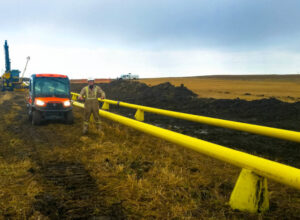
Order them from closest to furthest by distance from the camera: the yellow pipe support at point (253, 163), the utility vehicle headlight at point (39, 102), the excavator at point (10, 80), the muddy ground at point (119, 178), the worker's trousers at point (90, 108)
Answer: the yellow pipe support at point (253, 163)
the muddy ground at point (119, 178)
the worker's trousers at point (90, 108)
the utility vehicle headlight at point (39, 102)
the excavator at point (10, 80)

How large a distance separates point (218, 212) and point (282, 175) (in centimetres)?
105

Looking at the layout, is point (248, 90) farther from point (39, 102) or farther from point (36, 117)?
point (36, 117)

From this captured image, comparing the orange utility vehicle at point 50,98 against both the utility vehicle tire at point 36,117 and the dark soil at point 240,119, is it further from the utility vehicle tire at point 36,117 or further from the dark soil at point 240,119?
the dark soil at point 240,119

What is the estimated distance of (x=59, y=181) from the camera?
4.35 meters

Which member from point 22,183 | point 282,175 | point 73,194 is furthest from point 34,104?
point 282,175

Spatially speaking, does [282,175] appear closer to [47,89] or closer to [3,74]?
[47,89]

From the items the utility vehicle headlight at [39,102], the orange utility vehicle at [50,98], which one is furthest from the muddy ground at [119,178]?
the utility vehicle headlight at [39,102]

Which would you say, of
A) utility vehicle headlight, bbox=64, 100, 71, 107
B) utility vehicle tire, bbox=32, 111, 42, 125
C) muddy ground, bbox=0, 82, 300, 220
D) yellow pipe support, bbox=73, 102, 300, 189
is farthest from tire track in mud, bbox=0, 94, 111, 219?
utility vehicle headlight, bbox=64, 100, 71, 107

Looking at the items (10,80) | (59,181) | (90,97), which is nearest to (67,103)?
(90,97)

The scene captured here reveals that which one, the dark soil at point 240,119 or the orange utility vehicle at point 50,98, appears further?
the orange utility vehicle at point 50,98

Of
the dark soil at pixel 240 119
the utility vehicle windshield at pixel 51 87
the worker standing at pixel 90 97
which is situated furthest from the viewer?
the utility vehicle windshield at pixel 51 87

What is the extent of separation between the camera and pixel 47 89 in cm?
1004

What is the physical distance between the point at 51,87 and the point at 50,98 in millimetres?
625

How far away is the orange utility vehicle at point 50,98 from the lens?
9500 millimetres
